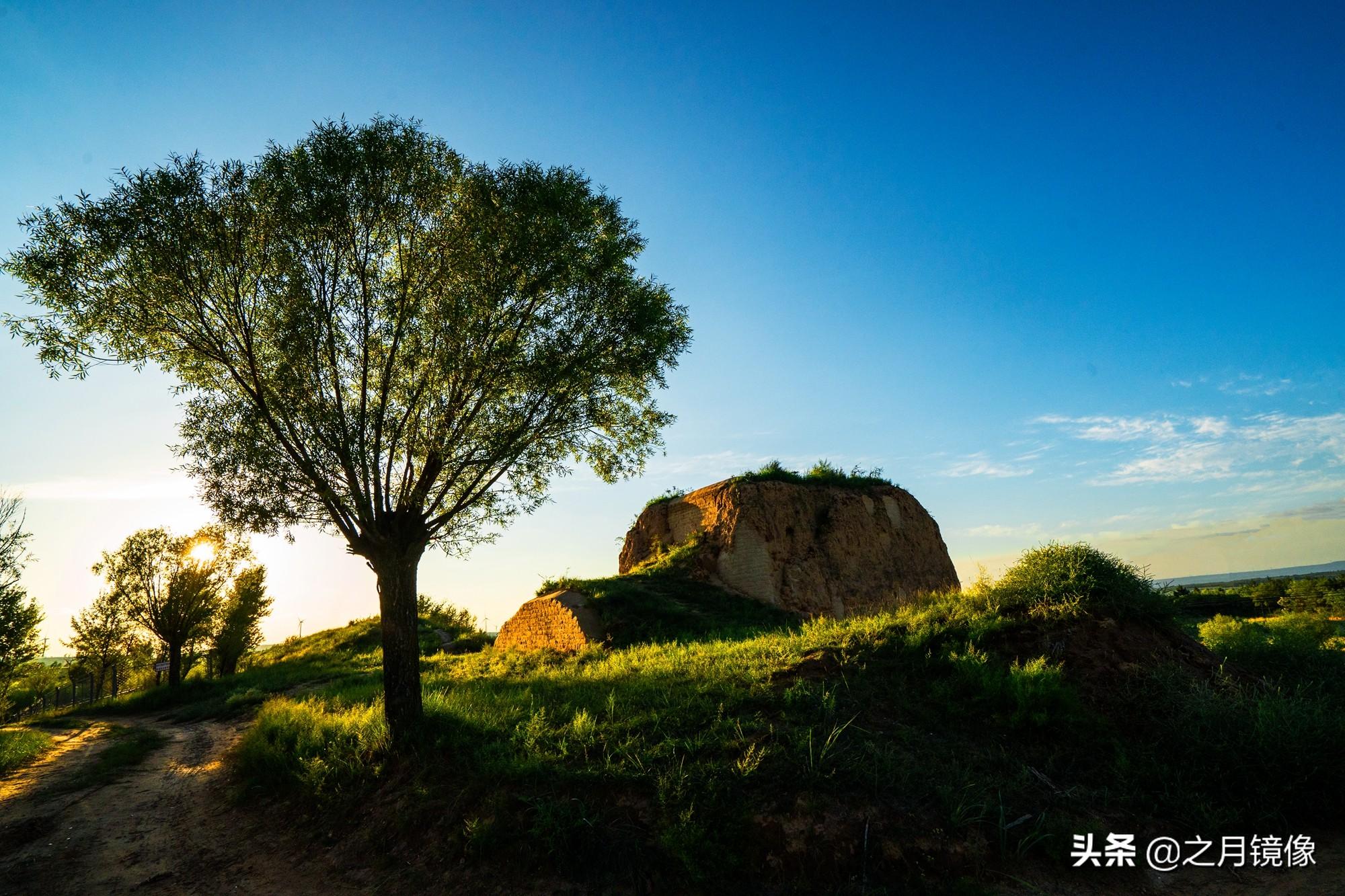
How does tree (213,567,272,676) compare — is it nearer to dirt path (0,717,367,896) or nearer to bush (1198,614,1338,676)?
dirt path (0,717,367,896)

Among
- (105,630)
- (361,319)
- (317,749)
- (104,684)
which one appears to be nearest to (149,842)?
(317,749)

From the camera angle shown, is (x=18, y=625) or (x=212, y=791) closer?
(x=212, y=791)

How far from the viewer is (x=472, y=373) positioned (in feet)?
36.1

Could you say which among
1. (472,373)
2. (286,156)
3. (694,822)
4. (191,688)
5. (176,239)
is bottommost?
(191,688)

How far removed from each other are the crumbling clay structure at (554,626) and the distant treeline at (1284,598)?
3683cm

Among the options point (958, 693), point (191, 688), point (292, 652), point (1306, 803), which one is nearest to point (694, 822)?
point (958, 693)

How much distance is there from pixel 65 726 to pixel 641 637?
22.6 m

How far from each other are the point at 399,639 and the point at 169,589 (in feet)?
110

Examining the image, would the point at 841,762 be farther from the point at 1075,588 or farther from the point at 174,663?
the point at 174,663

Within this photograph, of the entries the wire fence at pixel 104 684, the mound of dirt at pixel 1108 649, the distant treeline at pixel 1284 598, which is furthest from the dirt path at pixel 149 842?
the distant treeline at pixel 1284 598

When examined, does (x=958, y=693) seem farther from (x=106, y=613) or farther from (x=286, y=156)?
(x=106, y=613)

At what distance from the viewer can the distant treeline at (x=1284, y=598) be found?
3891 centimetres

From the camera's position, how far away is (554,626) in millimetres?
19828

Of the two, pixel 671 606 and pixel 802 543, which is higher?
pixel 802 543
